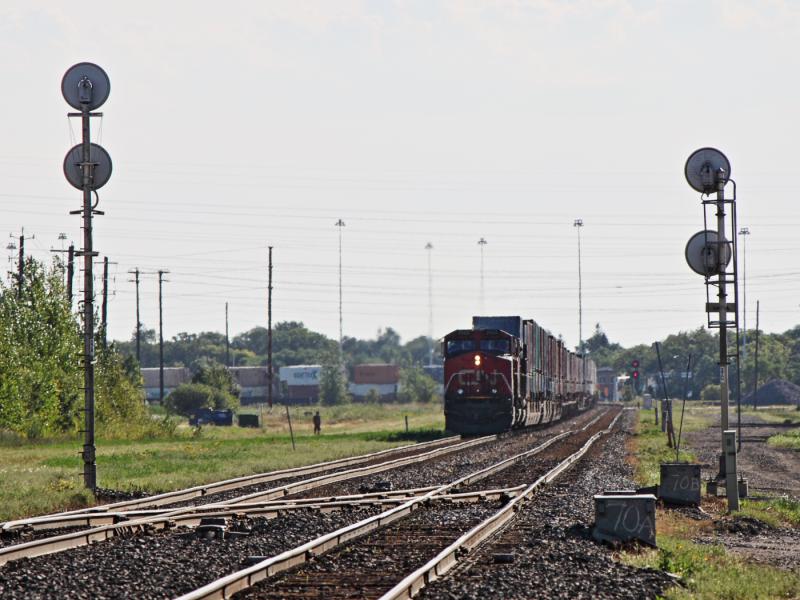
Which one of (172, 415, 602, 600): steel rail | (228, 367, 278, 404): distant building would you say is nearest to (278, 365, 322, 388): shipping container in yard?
(228, 367, 278, 404): distant building

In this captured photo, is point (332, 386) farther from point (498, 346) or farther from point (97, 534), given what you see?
point (97, 534)

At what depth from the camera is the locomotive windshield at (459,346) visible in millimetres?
44750

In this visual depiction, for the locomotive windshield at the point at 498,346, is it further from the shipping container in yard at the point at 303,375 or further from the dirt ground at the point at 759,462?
the shipping container in yard at the point at 303,375

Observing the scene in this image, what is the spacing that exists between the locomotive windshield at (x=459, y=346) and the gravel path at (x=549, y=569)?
26.9 metres

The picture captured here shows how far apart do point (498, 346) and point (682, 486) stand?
973 inches

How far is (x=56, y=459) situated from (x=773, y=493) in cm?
1874

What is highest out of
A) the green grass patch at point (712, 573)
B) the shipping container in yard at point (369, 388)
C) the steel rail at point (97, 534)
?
the steel rail at point (97, 534)

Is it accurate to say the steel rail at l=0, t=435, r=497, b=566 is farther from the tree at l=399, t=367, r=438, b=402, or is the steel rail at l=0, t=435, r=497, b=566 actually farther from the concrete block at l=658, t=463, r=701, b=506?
the tree at l=399, t=367, r=438, b=402

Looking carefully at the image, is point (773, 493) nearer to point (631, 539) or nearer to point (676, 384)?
point (631, 539)

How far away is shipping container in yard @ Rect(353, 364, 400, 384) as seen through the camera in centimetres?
18138

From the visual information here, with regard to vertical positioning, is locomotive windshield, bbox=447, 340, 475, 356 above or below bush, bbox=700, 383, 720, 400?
above

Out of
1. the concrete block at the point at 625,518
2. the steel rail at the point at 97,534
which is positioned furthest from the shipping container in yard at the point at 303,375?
the concrete block at the point at 625,518

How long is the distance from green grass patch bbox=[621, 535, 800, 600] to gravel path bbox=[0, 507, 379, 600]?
13.3 ft

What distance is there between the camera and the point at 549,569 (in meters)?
11.7
